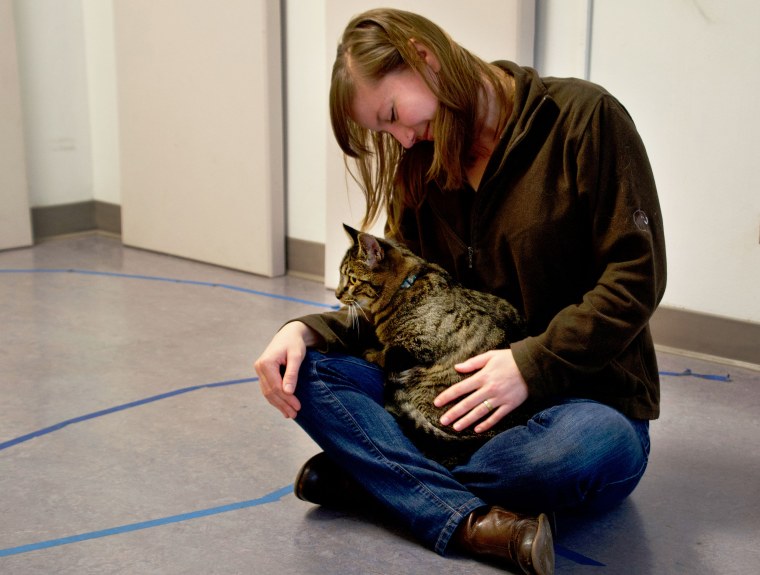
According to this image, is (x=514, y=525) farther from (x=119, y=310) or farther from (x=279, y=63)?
(x=279, y=63)

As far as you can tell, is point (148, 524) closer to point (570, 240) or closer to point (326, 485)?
point (326, 485)

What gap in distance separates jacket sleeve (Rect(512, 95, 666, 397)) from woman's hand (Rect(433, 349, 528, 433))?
0.02 metres

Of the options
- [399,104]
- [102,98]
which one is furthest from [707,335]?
[102,98]

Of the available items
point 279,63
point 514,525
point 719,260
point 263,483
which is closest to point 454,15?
point 279,63

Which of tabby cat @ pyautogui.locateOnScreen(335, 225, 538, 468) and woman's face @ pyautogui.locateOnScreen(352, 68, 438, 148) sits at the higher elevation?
woman's face @ pyautogui.locateOnScreen(352, 68, 438, 148)

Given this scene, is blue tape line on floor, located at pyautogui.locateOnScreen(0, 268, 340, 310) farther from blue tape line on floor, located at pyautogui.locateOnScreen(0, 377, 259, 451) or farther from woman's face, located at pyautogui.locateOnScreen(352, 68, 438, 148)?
woman's face, located at pyautogui.locateOnScreen(352, 68, 438, 148)

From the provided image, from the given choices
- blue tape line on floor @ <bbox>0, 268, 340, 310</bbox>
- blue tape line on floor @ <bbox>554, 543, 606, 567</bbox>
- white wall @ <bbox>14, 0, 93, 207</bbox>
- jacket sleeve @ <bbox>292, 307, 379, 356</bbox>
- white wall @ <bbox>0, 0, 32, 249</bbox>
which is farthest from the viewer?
white wall @ <bbox>14, 0, 93, 207</bbox>

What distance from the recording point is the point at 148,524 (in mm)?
1940

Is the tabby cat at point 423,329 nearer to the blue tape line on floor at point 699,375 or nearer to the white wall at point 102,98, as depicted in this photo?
the blue tape line on floor at point 699,375

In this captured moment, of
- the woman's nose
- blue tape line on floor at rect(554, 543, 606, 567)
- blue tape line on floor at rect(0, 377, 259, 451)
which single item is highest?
the woman's nose

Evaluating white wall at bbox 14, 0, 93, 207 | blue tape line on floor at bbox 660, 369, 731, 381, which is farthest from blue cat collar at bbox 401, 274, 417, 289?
white wall at bbox 14, 0, 93, 207

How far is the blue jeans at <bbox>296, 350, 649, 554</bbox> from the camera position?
5.63 ft

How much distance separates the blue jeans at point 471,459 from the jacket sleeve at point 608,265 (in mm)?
91

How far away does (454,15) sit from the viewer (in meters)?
3.20
